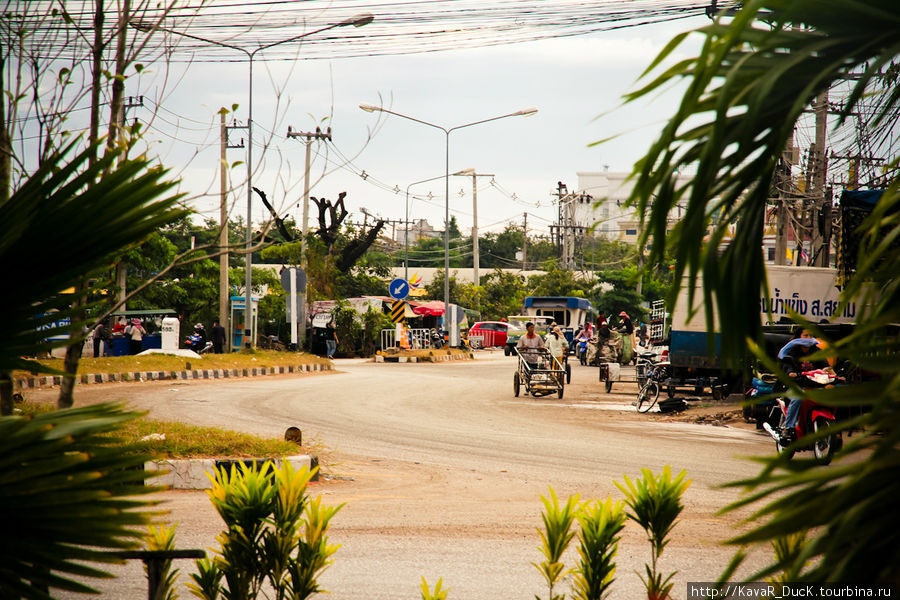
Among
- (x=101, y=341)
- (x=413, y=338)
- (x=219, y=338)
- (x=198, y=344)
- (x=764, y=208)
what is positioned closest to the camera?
(x=764, y=208)

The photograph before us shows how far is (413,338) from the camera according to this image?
137 ft

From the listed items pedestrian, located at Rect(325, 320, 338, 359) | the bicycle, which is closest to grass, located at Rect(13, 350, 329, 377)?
pedestrian, located at Rect(325, 320, 338, 359)

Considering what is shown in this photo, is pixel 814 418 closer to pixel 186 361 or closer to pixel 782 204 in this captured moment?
pixel 782 204

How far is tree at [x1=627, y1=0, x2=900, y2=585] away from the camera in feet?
3.90

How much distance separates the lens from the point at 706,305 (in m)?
1.38

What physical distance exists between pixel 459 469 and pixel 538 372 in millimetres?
10257

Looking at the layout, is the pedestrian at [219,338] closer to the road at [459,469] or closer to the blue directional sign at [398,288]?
the blue directional sign at [398,288]

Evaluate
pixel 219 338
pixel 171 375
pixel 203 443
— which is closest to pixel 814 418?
pixel 203 443

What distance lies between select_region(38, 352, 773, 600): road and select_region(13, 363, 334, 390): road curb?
821 mm

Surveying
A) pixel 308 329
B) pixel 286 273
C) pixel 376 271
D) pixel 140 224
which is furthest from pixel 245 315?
pixel 140 224

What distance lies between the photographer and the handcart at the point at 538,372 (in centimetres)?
1969

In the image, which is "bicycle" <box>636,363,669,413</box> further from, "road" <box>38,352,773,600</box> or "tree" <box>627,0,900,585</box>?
"tree" <box>627,0,900,585</box>

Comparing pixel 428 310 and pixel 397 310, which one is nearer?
pixel 397 310

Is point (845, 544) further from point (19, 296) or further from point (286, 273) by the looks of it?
point (286, 273)
